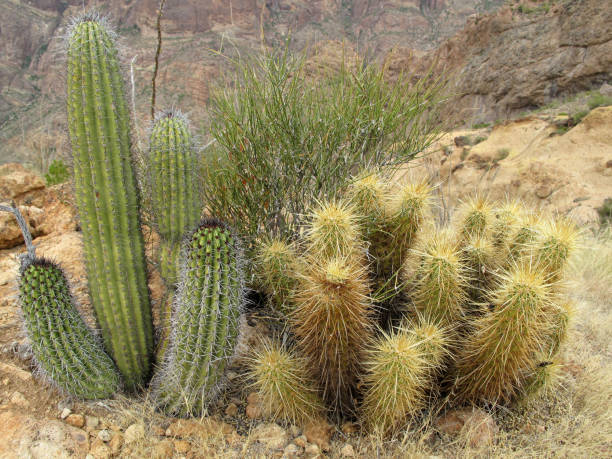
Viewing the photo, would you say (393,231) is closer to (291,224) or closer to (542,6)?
(291,224)

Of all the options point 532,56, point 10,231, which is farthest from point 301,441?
point 532,56

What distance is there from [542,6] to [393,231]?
1054 inches

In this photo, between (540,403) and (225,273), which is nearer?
(225,273)

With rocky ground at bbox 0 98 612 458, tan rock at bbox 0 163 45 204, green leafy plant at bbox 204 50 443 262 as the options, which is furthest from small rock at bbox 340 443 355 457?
tan rock at bbox 0 163 45 204

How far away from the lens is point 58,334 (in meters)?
2.37

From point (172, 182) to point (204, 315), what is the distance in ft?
2.89

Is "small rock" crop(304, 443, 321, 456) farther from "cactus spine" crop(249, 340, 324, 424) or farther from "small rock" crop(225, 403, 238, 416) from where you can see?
"small rock" crop(225, 403, 238, 416)

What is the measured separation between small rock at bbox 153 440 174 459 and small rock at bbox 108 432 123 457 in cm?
22

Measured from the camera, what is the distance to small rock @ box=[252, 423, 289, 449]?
2.38 metres

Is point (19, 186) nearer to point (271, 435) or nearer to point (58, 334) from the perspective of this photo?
point (58, 334)

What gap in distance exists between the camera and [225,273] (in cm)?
220

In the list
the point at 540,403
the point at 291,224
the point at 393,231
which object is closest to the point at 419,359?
the point at 393,231

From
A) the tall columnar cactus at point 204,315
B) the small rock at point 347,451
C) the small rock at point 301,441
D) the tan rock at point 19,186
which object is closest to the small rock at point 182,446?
the tall columnar cactus at point 204,315

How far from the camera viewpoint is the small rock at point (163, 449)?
221 centimetres
